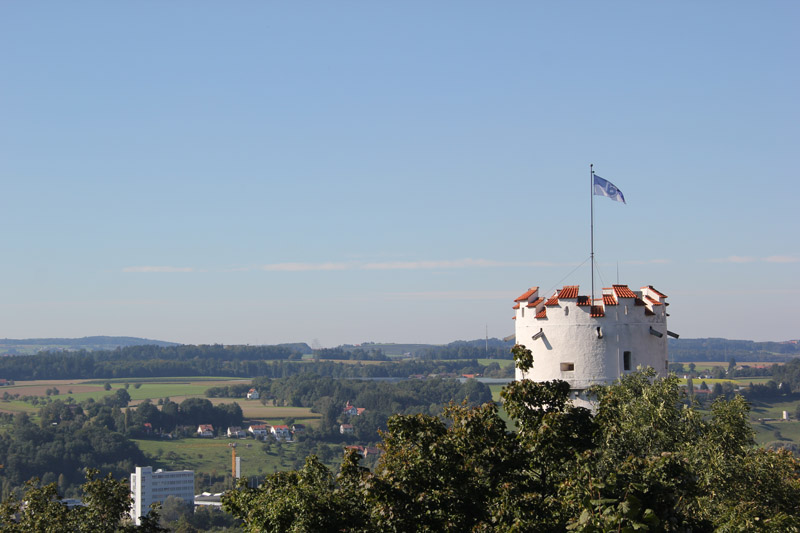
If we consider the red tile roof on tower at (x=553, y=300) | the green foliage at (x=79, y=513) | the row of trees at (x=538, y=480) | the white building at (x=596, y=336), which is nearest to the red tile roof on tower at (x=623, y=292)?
the white building at (x=596, y=336)

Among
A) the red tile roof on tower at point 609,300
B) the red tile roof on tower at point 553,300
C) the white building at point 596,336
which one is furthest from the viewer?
the red tile roof on tower at point 553,300

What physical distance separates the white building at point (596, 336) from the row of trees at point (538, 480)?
447 cm

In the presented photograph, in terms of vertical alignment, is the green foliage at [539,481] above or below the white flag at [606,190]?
below

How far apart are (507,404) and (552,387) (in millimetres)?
1455

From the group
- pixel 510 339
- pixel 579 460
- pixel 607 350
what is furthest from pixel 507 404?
pixel 510 339

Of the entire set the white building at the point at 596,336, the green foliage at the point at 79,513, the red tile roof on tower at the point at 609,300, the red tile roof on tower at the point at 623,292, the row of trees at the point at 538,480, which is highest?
the red tile roof on tower at the point at 623,292

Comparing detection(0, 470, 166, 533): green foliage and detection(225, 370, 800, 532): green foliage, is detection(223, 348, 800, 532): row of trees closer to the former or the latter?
detection(225, 370, 800, 532): green foliage

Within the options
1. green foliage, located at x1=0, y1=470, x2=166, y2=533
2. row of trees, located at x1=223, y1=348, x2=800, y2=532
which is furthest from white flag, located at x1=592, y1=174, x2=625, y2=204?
green foliage, located at x1=0, y1=470, x2=166, y2=533

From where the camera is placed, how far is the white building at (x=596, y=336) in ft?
129

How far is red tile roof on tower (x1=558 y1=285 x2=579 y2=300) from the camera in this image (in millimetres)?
39781

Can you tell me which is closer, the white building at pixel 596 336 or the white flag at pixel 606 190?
the white building at pixel 596 336

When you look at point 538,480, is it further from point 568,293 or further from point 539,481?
point 568,293

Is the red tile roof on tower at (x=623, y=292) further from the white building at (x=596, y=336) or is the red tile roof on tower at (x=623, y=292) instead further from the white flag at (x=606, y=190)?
the white flag at (x=606, y=190)

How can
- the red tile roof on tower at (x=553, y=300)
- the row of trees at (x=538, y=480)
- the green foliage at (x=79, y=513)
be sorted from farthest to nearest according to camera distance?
the red tile roof on tower at (x=553, y=300) < the green foliage at (x=79, y=513) < the row of trees at (x=538, y=480)
